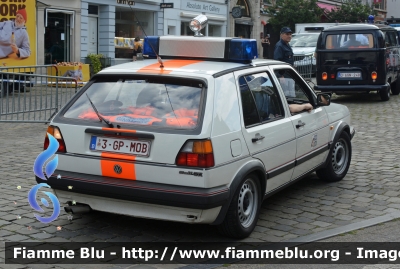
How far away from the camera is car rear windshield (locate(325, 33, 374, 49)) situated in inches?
669

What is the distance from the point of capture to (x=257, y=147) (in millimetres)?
5793

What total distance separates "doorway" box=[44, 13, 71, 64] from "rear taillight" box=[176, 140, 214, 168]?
2047 cm

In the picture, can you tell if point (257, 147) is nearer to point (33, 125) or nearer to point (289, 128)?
point (289, 128)

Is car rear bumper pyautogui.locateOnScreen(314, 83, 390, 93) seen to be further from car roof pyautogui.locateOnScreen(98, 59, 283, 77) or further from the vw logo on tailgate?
the vw logo on tailgate

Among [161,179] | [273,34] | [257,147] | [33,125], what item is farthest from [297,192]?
[273,34]

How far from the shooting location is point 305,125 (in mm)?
6887

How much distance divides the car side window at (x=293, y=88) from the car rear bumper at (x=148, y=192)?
75.2 inches

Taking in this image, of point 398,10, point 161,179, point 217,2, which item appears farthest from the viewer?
point 398,10

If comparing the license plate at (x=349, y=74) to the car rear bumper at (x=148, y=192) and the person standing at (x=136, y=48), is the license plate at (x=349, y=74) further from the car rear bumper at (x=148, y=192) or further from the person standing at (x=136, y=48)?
the person standing at (x=136, y=48)

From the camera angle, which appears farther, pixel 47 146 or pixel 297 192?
pixel 297 192

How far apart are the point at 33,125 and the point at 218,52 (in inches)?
301

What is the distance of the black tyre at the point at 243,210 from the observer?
5473 millimetres

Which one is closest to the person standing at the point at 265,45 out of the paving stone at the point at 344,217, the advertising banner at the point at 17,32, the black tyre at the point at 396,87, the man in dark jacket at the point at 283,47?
the black tyre at the point at 396,87

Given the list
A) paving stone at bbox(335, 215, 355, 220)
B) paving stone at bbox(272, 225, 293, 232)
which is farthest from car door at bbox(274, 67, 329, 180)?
paving stone at bbox(272, 225, 293, 232)
